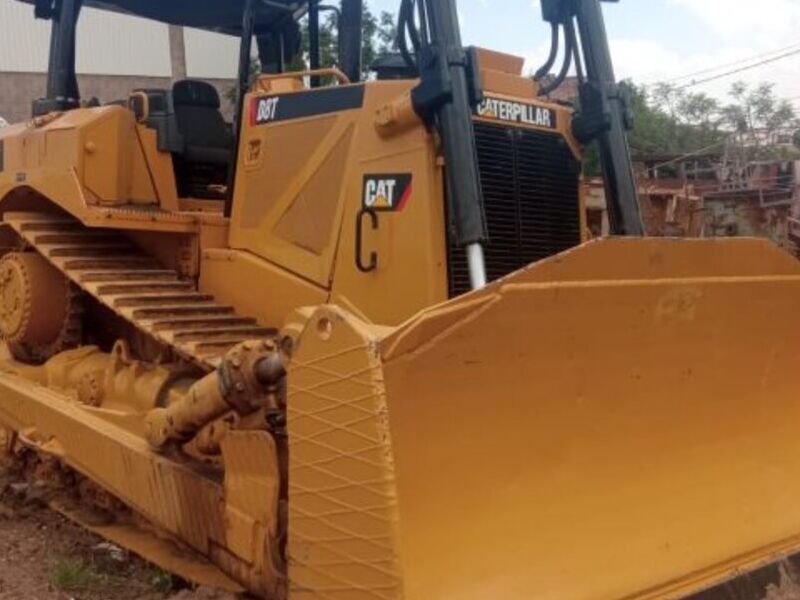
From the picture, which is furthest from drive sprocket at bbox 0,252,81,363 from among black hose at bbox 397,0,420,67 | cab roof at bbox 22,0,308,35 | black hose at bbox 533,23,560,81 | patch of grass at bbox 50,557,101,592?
black hose at bbox 533,23,560,81

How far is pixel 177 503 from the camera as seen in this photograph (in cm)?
411

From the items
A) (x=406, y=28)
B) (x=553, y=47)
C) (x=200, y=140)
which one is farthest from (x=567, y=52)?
(x=200, y=140)

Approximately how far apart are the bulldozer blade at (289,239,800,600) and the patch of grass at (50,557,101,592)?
1.30 metres

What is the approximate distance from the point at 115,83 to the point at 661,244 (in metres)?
20.7

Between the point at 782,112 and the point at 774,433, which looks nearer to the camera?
the point at 774,433

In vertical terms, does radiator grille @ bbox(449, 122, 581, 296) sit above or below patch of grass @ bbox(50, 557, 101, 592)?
above

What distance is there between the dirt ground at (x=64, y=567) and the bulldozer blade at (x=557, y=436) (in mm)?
1038

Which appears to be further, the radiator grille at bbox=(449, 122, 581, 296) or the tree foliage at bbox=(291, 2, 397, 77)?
the tree foliage at bbox=(291, 2, 397, 77)

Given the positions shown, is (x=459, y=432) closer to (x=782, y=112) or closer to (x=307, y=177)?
(x=307, y=177)

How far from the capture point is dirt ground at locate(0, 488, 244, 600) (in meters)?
3.99

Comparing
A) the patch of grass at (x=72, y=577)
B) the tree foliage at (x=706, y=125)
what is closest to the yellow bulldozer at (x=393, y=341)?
the patch of grass at (x=72, y=577)

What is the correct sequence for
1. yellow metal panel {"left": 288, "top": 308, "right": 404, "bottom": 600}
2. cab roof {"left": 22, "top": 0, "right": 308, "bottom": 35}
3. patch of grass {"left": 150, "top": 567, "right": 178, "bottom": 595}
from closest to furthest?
yellow metal panel {"left": 288, "top": 308, "right": 404, "bottom": 600} → patch of grass {"left": 150, "top": 567, "right": 178, "bottom": 595} → cab roof {"left": 22, "top": 0, "right": 308, "bottom": 35}

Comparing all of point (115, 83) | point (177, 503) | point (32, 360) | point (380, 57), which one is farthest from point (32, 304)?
point (115, 83)

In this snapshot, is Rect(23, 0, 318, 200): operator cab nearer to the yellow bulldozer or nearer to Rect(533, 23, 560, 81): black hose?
the yellow bulldozer
